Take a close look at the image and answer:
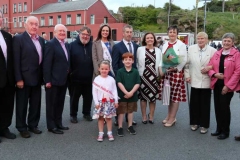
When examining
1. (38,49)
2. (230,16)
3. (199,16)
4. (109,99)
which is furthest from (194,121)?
(230,16)

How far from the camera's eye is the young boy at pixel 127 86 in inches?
203

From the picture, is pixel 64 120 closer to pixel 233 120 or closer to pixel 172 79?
pixel 172 79

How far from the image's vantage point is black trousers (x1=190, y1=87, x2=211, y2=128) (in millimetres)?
5301

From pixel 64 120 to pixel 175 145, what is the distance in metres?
2.54

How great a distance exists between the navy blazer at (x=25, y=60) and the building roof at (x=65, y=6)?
43613 millimetres

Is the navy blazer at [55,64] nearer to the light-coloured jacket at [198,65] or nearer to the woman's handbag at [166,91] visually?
the woman's handbag at [166,91]

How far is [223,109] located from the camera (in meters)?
4.98

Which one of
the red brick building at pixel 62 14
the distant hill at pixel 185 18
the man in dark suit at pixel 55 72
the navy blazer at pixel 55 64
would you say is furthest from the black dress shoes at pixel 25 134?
the distant hill at pixel 185 18

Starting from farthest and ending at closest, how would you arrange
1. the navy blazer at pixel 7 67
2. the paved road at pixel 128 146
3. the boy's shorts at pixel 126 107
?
the boy's shorts at pixel 126 107 → the navy blazer at pixel 7 67 → the paved road at pixel 128 146

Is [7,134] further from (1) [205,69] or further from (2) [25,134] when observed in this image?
(1) [205,69]

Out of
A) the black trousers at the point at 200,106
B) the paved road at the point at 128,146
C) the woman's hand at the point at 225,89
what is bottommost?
the paved road at the point at 128,146

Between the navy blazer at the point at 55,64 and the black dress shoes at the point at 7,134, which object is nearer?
the black dress shoes at the point at 7,134

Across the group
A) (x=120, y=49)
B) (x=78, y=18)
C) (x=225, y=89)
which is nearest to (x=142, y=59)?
(x=120, y=49)

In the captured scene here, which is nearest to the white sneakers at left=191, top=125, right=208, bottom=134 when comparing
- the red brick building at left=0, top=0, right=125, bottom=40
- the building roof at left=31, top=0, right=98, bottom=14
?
the red brick building at left=0, top=0, right=125, bottom=40
